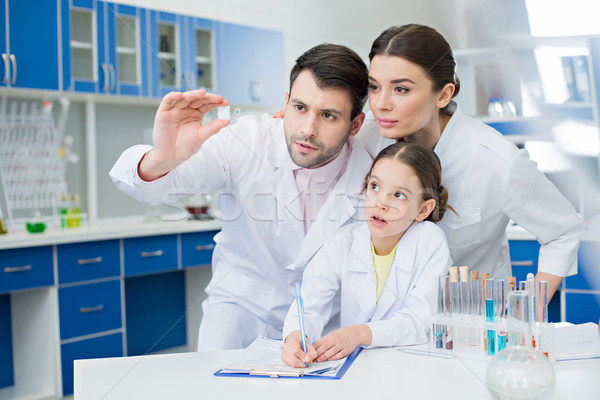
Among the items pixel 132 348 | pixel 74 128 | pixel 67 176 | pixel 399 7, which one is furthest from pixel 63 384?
pixel 399 7

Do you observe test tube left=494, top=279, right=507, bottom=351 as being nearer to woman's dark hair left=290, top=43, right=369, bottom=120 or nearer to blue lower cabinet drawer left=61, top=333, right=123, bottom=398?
woman's dark hair left=290, top=43, right=369, bottom=120

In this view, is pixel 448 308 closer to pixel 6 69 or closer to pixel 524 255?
pixel 524 255

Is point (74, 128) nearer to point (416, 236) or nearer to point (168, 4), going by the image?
point (168, 4)

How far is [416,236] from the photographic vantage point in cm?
128

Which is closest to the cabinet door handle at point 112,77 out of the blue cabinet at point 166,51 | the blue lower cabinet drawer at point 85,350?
the blue cabinet at point 166,51

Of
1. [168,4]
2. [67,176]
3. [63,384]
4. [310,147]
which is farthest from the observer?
[168,4]

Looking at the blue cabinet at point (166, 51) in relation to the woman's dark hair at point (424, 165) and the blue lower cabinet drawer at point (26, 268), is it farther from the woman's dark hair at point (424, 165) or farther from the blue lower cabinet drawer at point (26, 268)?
the woman's dark hair at point (424, 165)

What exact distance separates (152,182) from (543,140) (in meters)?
2.38

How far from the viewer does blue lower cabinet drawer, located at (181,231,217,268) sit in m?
2.95

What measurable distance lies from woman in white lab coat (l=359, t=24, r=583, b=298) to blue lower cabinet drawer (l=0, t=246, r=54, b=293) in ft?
5.36

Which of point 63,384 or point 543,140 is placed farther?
point 543,140

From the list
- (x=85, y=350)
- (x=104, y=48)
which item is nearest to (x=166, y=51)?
(x=104, y=48)

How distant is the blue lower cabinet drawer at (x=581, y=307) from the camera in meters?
2.68

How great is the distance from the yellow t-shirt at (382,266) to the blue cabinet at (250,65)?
228 cm
